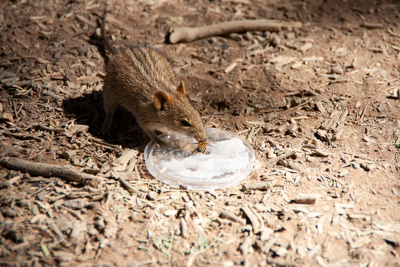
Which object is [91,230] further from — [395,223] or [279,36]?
[279,36]

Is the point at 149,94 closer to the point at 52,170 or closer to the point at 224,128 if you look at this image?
the point at 224,128

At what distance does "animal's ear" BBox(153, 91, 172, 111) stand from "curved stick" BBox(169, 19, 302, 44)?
2.31 metres

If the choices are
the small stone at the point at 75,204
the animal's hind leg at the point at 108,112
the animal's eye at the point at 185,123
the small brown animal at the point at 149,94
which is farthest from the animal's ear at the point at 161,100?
the small stone at the point at 75,204

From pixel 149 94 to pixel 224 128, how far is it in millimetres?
1200

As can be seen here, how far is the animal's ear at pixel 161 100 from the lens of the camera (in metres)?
4.64

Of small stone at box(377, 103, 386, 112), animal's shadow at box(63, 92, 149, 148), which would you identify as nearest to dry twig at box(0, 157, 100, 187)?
animal's shadow at box(63, 92, 149, 148)

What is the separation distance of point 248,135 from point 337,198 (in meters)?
1.57

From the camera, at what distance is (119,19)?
23.0 ft

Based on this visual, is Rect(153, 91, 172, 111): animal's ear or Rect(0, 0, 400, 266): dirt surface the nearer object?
Rect(0, 0, 400, 266): dirt surface

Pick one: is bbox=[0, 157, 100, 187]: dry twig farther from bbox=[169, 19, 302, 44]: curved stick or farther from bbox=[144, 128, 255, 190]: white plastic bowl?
bbox=[169, 19, 302, 44]: curved stick

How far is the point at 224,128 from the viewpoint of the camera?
208 inches

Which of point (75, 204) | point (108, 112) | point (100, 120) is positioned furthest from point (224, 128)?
point (75, 204)

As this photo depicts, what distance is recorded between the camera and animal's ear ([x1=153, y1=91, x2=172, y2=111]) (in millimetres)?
4641

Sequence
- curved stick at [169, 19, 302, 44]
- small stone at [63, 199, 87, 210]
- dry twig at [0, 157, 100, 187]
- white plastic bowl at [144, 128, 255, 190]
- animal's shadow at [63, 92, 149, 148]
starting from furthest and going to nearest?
curved stick at [169, 19, 302, 44] < animal's shadow at [63, 92, 149, 148] < white plastic bowl at [144, 128, 255, 190] < dry twig at [0, 157, 100, 187] < small stone at [63, 199, 87, 210]
